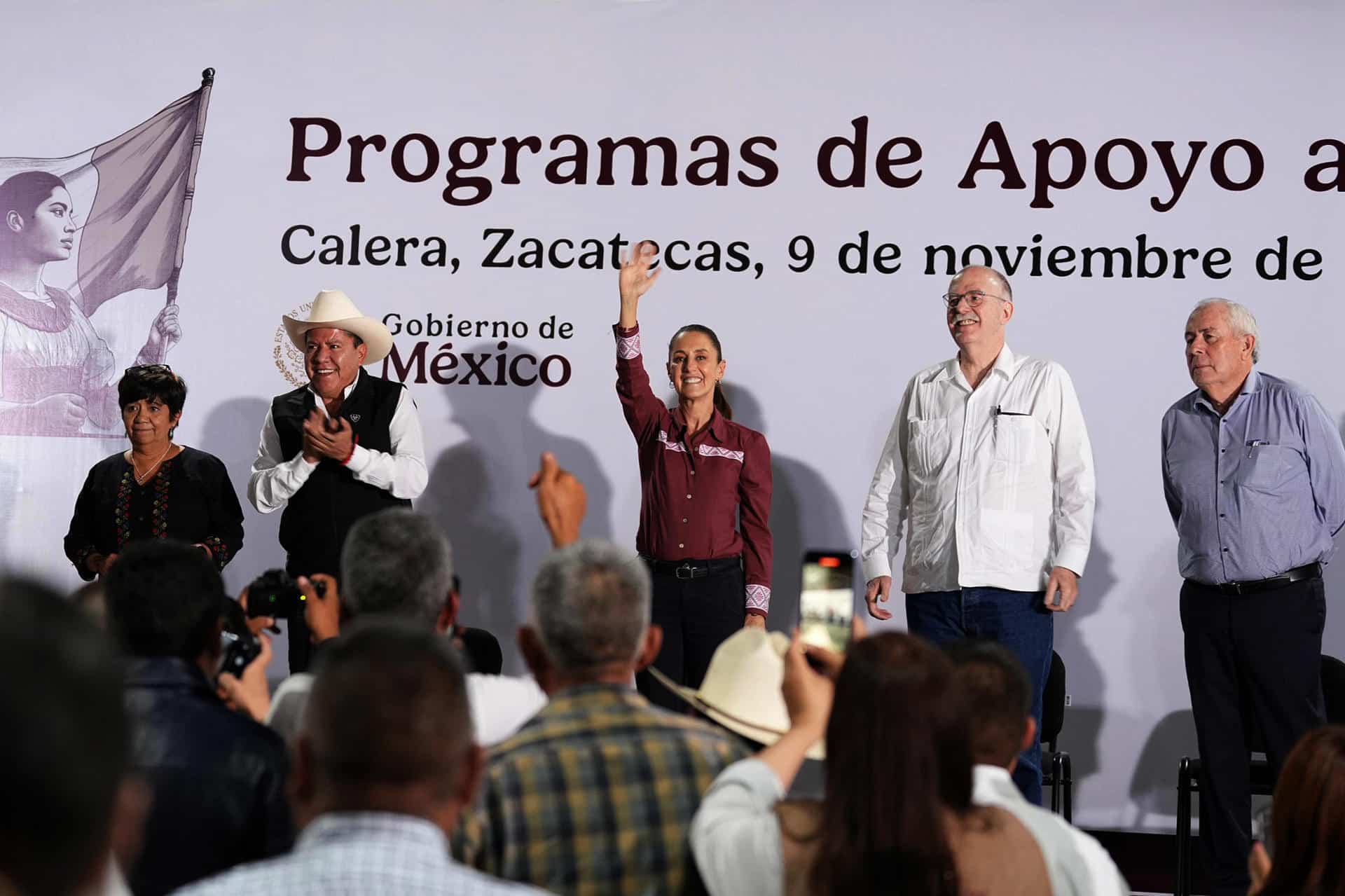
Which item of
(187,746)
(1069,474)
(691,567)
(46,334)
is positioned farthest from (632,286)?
(187,746)

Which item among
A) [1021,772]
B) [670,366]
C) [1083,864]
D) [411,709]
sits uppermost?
[670,366]

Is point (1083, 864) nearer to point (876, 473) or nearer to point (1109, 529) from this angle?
point (876, 473)

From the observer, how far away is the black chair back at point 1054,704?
4734 millimetres

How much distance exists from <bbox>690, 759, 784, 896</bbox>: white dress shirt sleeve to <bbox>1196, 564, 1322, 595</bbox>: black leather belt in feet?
9.71

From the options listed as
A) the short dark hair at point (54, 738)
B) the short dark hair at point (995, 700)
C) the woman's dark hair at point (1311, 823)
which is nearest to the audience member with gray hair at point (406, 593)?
the short dark hair at point (995, 700)

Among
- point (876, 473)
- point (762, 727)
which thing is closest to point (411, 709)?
point (762, 727)

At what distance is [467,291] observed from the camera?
560 cm

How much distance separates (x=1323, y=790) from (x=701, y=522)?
10.4ft

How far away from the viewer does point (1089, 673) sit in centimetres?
533

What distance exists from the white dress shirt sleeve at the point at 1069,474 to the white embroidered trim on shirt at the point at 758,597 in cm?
97

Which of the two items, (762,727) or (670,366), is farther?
(670,366)

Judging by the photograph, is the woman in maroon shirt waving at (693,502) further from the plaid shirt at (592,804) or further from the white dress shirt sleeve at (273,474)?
the plaid shirt at (592,804)

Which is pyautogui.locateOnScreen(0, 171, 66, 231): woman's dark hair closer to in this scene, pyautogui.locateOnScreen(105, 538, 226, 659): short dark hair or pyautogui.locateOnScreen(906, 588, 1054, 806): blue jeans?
pyautogui.locateOnScreen(906, 588, 1054, 806): blue jeans

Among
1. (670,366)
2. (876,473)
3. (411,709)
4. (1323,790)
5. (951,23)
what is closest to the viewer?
(411,709)
